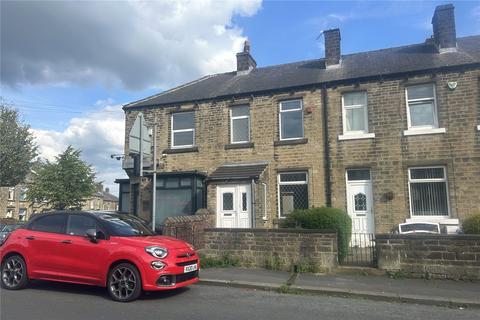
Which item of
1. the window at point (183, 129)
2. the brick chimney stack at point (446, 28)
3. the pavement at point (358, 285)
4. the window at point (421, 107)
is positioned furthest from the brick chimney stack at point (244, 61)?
the pavement at point (358, 285)

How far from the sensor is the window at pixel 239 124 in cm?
1772

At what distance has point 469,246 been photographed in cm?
902

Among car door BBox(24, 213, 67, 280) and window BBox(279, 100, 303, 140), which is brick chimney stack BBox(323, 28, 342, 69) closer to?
window BBox(279, 100, 303, 140)

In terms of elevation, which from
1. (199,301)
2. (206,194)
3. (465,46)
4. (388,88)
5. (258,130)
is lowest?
(199,301)

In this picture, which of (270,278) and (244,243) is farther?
(244,243)

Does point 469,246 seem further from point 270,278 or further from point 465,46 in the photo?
point 465,46

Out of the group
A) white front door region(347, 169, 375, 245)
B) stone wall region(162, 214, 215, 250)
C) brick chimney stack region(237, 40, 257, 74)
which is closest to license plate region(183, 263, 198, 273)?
stone wall region(162, 214, 215, 250)

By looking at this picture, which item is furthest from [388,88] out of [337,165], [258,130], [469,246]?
[469,246]

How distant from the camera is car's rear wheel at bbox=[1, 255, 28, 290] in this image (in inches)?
310

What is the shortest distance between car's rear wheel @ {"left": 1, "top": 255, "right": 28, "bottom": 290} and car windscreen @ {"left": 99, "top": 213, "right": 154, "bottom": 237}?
72.0 inches

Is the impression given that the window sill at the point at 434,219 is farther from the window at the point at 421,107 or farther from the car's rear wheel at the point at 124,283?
the car's rear wheel at the point at 124,283

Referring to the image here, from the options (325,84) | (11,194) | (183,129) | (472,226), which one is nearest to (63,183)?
(183,129)

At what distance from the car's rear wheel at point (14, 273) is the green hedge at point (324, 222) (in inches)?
257

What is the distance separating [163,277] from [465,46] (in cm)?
1561
